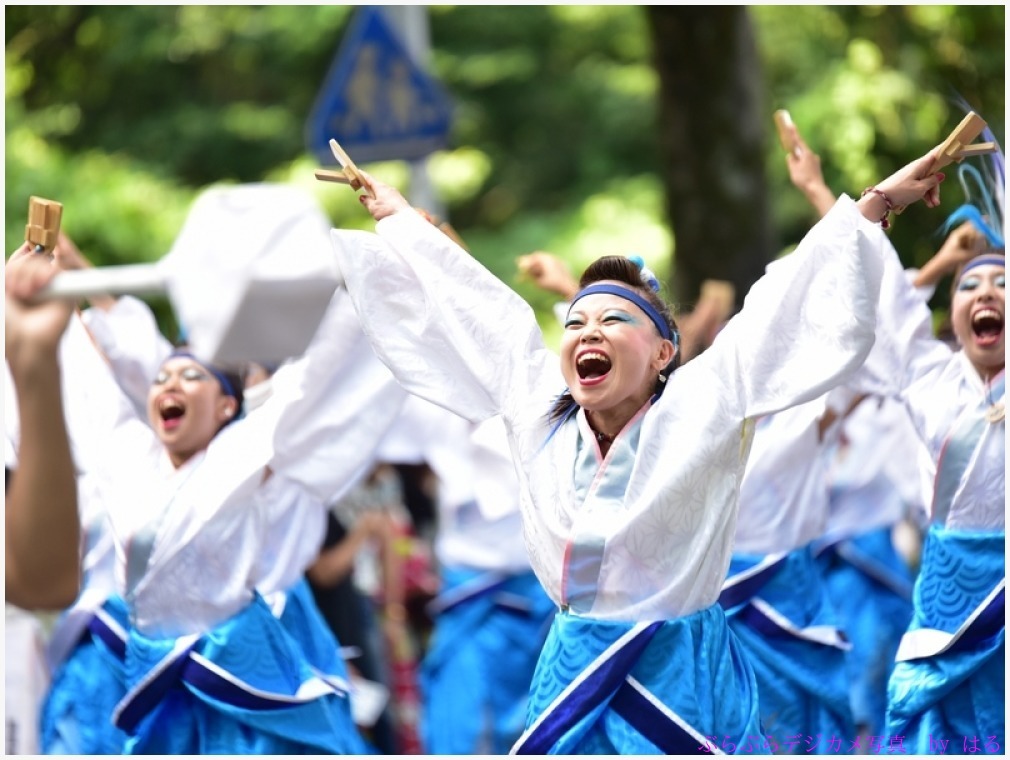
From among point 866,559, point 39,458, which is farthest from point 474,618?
point 39,458

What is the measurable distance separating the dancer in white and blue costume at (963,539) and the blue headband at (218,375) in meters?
1.96

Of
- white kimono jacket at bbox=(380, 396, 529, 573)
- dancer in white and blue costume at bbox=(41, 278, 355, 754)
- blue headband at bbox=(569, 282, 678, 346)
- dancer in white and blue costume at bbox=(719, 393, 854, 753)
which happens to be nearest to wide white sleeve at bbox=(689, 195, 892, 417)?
blue headband at bbox=(569, 282, 678, 346)

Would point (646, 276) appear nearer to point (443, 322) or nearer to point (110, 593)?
point (443, 322)

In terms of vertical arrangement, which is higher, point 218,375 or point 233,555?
point 218,375

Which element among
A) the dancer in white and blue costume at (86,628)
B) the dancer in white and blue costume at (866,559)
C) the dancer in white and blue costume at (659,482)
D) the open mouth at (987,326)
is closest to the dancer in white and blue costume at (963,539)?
the open mouth at (987,326)

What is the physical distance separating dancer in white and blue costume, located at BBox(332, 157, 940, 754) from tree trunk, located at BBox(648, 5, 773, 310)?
4.57m

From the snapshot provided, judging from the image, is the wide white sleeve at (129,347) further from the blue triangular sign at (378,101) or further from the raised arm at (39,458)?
the raised arm at (39,458)

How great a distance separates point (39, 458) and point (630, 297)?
1.50 meters

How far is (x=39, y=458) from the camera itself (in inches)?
97.4

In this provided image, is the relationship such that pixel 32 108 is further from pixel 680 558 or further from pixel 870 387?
pixel 680 558

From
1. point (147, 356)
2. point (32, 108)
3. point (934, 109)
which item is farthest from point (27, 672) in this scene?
point (32, 108)

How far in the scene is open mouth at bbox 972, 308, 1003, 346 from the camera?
445 cm

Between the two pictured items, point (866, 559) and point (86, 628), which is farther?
point (866, 559)

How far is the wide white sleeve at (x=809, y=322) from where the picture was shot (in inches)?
132
